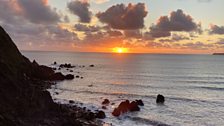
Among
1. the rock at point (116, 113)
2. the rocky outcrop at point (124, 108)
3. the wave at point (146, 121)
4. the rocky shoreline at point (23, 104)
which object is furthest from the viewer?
the rocky outcrop at point (124, 108)

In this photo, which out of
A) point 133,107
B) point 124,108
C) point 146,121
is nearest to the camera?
point 146,121

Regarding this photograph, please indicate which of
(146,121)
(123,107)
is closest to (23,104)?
(146,121)

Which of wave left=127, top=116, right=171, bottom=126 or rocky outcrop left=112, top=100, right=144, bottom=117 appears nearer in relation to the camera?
wave left=127, top=116, right=171, bottom=126

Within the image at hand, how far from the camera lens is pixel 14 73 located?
31812mm

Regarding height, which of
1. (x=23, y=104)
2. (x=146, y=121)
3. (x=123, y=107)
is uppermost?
(x=23, y=104)

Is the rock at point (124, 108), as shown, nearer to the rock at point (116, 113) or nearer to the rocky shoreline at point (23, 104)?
the rock at point (116, 113)

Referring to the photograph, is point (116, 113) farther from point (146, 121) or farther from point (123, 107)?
point (146, 121)

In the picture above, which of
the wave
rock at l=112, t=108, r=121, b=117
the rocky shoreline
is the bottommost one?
the wave

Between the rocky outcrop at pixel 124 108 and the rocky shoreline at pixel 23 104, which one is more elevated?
the rocky shoreline at pixel 23 104

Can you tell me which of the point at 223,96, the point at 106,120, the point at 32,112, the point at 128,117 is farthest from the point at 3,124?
the point at 223,96

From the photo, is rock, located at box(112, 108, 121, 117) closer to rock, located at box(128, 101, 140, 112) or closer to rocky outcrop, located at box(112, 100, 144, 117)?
rocky outcrop, located at box(112, 100, 144, 117)

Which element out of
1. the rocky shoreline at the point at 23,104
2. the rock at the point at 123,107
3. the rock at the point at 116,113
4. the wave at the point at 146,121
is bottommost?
the wave at the point at 146,121

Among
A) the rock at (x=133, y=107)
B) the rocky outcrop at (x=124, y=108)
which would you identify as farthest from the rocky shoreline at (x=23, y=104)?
the rock at (x=133, y=107)

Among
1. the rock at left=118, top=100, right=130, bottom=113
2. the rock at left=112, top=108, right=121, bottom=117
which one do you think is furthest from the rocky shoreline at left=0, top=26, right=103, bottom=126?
the rock at left=118, top=100, right=130, bottom=113
